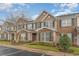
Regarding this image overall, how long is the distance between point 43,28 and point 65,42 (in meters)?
0.28

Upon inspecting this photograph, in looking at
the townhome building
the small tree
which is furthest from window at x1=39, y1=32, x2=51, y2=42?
the small tree

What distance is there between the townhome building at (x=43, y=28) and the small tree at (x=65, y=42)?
0.03 m

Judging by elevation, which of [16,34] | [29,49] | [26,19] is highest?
[26,19]

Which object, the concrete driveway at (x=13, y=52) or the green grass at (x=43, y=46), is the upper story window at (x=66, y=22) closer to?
the green grass at (x=43, y=46)

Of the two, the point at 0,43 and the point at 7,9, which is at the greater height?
the point at 7,9

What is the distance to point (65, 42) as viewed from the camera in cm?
235

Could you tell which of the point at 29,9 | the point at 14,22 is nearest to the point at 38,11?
the point at 29,9

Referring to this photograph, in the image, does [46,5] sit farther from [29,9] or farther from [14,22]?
[14,22]

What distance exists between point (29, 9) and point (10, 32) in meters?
0.33

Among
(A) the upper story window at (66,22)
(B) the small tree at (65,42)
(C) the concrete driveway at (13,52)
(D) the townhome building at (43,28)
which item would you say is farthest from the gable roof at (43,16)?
(C) the concrete driveway at (13,52)

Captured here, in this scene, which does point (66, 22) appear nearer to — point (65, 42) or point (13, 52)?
point (65, 42)

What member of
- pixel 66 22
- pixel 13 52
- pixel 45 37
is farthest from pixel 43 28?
pixel 13 52

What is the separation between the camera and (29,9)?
2.39 metres

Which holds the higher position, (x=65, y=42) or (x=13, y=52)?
(x=65, y=42)
